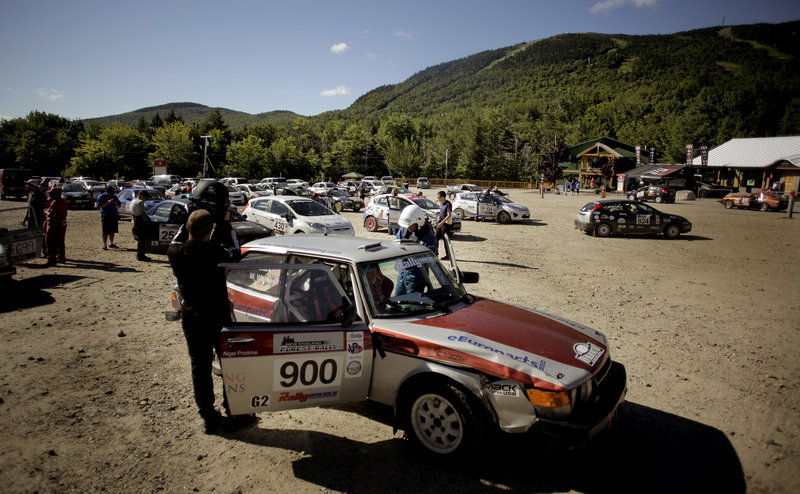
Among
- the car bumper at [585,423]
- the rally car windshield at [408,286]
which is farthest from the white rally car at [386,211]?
the car bumper at [585,423]

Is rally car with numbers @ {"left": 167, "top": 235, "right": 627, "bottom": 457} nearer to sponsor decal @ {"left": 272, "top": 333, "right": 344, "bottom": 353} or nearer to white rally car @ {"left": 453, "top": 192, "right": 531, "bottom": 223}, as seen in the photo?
sponsor decal @ {"left": 272, "top": 333, "right": 344, "bottom": 353}

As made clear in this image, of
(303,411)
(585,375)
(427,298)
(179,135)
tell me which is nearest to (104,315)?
(303,411)

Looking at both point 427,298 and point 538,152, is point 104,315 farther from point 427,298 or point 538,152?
point 538,152

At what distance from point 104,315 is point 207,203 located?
4.20 meters

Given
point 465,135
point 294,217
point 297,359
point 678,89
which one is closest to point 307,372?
point 297,359

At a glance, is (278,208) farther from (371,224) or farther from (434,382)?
(434,382)

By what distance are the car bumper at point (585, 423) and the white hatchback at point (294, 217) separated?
11.6 meters

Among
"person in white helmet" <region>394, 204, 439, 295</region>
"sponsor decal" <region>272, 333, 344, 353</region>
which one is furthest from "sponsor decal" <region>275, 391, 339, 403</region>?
"person in white helmet" <region>394, 204, 439, 295</region>

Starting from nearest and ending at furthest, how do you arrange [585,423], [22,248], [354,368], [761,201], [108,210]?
[585,423]
[354,368]
[22,248]
[108,210]
[761,201]

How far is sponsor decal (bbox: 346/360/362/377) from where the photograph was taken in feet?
11.1

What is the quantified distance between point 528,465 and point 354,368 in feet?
5.53

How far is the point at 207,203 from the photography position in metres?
4.59

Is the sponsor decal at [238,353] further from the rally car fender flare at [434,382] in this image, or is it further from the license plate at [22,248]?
the license plate at [22,248]

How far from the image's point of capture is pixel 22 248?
28.8ft
